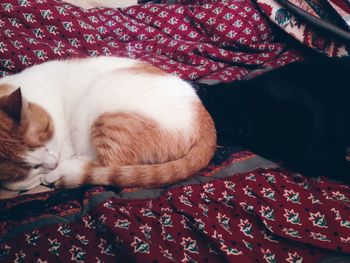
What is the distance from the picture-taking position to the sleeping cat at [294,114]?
1.29 meters

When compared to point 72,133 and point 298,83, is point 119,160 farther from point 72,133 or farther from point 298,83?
point 298,83

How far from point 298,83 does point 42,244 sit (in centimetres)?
122

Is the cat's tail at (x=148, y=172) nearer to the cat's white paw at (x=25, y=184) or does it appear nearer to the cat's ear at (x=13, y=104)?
the cat's white paw at (x=25, y=184)

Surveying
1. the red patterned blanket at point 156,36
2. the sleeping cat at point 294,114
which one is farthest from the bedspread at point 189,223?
the red patterned blanket at point 156,36

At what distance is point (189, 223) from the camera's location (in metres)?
1.01

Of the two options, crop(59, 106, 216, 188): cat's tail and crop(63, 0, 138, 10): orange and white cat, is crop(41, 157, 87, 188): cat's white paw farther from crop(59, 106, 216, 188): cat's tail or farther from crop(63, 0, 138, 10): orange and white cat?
crop(63, 0, 138, 10): orange and white cat

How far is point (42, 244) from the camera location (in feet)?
3.04

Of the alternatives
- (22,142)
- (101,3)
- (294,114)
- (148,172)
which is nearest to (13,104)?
(22,142)

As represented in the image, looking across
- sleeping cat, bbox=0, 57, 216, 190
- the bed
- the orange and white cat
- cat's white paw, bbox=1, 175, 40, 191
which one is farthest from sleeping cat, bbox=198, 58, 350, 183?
the orange and white cat

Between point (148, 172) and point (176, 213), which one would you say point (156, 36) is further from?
point (176, 213)

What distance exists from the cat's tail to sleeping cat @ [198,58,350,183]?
32cm

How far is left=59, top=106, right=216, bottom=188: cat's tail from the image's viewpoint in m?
1.07

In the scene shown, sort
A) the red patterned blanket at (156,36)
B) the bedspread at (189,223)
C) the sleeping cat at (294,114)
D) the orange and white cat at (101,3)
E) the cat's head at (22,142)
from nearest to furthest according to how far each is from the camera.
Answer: the bedspread at (189,223) < the cat's head at (22,142) < the sleeping cat at (294,114) < the red patterned blanket at (156,36) < the orange and white cat at (101,3)

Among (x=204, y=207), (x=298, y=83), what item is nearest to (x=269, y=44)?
(x=298, y=83)
